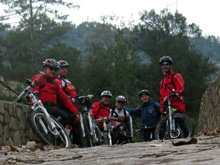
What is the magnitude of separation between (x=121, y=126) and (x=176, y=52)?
33533mm

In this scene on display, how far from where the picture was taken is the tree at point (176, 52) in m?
36.4

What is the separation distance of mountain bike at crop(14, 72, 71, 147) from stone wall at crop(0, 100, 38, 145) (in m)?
0.20

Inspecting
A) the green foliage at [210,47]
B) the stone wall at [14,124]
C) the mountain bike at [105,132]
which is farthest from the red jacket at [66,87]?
the green foliage at [210,47]

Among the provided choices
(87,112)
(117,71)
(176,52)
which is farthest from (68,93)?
(176,52)

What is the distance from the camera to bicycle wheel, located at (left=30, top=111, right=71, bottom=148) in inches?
260

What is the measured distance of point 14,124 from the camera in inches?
267

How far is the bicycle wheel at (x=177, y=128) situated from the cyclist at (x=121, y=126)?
1.46 meters

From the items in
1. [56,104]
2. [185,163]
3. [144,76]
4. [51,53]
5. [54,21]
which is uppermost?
[54,21]

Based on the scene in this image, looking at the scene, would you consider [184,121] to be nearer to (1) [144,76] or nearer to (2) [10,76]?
(1) [144,76]

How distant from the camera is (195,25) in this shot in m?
56.8

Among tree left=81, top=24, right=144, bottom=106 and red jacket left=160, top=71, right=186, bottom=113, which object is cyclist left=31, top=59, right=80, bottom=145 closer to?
red jacket left=160, top=71, right=186, bottom=113

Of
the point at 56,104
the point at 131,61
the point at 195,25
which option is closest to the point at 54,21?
the point at 131,61

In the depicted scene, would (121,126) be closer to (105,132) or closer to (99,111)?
(105,132)

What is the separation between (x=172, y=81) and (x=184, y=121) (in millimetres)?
739
